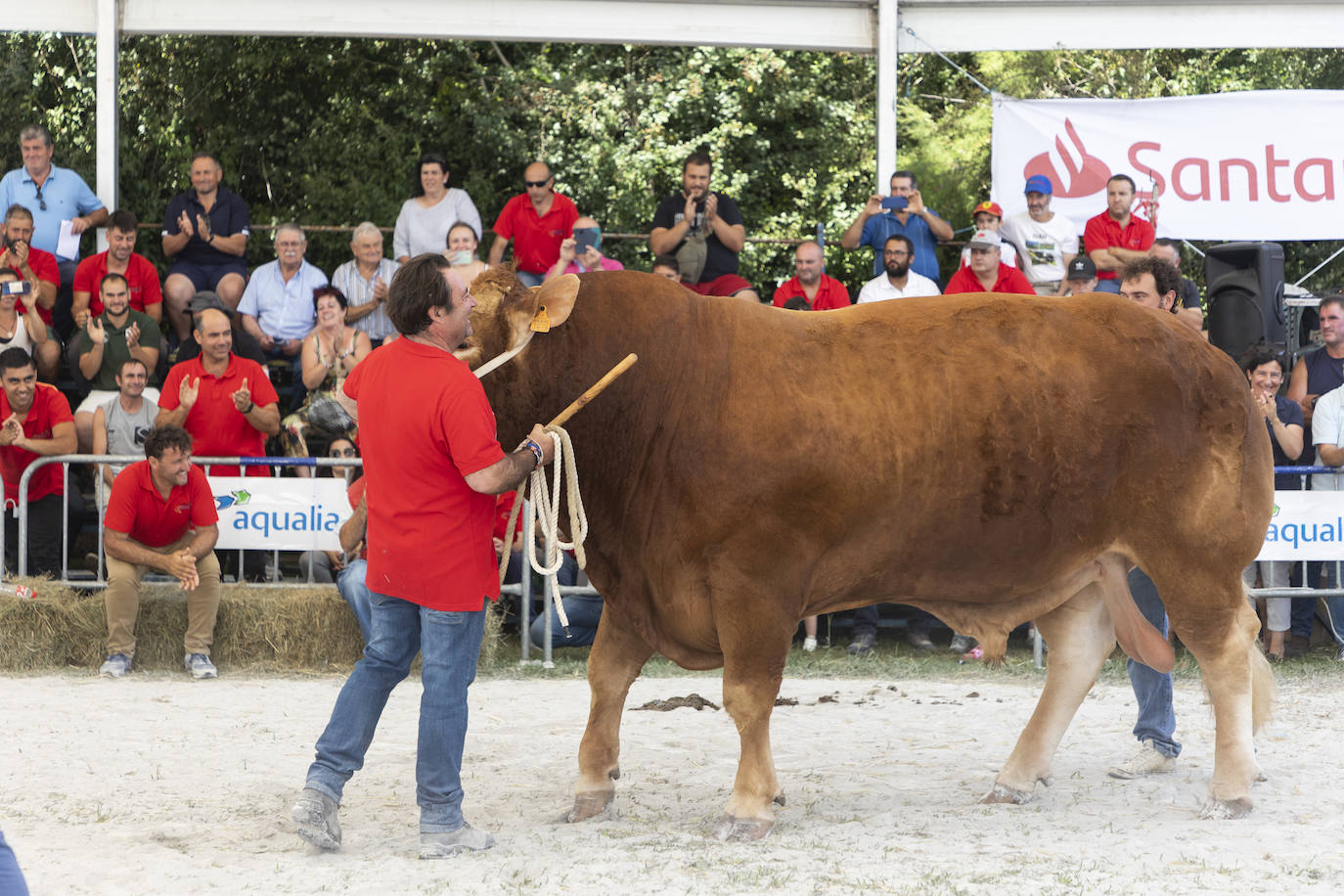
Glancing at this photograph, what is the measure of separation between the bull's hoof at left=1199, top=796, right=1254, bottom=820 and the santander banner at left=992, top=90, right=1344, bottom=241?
22.8 ft

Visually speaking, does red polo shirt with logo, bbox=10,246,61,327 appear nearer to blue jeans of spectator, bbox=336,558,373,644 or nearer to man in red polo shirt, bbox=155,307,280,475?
man in red polo shirt, bbox=155,307,280,475

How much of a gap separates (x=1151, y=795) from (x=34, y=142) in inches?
377

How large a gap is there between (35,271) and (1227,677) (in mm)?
9037

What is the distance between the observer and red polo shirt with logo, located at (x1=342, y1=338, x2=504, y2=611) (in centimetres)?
471

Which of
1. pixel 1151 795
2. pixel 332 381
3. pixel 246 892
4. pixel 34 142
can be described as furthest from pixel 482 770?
pixel 34 142

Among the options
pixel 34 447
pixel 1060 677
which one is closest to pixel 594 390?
pixel 1060 677

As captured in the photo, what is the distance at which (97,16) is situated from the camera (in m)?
11.3

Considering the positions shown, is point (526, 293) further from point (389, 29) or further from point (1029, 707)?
point (389, 29)

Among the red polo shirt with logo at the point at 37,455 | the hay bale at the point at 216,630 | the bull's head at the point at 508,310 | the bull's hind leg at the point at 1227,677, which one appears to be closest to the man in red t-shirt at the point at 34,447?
the red polo shirt with logo at the point at 37,455

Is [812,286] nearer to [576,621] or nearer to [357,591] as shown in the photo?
[576,621]

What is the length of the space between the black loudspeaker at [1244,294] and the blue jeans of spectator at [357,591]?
18.8 ft

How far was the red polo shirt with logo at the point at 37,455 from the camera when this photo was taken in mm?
9047

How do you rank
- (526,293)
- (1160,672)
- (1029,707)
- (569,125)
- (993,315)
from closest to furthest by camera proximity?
(526,293) → (993,315) → (1160,672) → (1029,707) → (569,125)

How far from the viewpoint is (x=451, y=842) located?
191 inches
